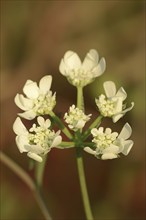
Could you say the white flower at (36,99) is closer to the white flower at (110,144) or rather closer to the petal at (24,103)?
the petal at (24,103)

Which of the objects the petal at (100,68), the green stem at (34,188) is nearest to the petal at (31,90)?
the petal at (100,68)

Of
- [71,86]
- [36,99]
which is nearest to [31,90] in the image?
[36,99]

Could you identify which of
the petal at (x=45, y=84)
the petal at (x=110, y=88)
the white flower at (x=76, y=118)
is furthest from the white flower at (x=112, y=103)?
the petal at (x=45, y=84)

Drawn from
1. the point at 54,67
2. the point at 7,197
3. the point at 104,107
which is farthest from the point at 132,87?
the point at 104,107

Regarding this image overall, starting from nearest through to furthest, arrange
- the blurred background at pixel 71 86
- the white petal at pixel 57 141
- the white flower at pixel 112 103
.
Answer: the white petal at pixel 57 141
the white flower at pixel 112 103
the blurred background at pixel 71 86

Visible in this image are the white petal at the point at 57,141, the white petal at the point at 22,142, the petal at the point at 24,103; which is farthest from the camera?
the petal at the point at 24,103

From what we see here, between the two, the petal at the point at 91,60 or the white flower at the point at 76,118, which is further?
the petal at the point at 91,60

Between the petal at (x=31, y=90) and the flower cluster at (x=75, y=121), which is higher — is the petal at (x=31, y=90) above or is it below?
above

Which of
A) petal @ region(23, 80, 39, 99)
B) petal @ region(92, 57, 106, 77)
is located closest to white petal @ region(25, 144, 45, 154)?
petal @ region(23, 80, 39, 99)

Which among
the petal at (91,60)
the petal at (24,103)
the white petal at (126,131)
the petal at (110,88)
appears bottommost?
the white petal at (126,131)

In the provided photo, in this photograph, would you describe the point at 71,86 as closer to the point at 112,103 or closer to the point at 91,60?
the point at 91,60
